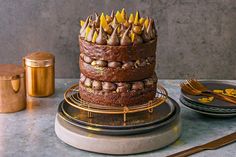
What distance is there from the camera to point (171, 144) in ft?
4.90

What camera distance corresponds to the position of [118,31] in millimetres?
1446

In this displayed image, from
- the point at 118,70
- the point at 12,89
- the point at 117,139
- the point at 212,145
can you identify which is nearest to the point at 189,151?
the point at 212,145

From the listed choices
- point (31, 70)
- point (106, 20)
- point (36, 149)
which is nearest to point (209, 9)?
point (106, 20)

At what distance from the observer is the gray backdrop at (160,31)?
1.97m

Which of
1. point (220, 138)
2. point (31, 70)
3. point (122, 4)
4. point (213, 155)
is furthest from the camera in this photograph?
point (122, 4)

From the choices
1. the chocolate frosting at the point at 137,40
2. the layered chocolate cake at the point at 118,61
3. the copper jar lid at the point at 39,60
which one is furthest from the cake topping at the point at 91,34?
the copper jar lid at the point at 39,60

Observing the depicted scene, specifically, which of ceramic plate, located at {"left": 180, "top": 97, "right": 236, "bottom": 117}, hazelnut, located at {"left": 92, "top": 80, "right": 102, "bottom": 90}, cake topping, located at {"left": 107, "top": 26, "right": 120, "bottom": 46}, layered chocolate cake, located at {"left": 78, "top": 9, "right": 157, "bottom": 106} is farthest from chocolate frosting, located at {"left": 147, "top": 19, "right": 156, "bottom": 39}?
ceramic plate, located at {"left": 180, "top": 97, "right": 236, "bottom": 117}

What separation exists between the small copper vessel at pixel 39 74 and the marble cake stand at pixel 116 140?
14.9 inches

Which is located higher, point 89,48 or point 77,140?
point 89,48

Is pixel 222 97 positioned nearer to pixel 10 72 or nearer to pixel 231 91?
pixel 231 91

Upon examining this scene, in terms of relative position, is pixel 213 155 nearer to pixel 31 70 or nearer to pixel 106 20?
pixel 106 20

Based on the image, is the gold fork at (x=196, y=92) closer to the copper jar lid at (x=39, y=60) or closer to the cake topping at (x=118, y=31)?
the cake topping at (x=118, y=31)

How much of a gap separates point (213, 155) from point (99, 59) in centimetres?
43

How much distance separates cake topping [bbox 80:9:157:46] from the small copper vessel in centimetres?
35
